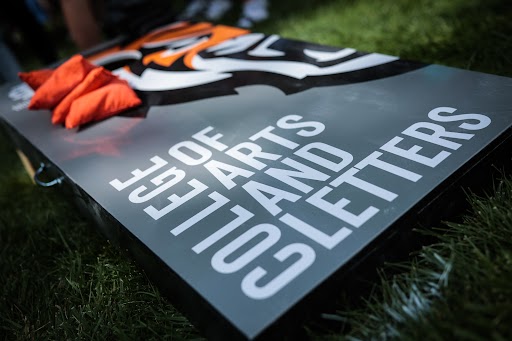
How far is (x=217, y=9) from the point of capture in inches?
130

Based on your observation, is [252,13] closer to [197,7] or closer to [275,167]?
[197,7]

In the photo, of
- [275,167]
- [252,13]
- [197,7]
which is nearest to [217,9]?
[197,7]

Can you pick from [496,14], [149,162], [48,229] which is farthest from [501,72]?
[48,229]

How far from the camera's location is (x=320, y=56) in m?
1.58

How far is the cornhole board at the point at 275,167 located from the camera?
82 cm

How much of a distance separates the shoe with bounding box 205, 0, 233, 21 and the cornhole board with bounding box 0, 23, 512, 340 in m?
1.77

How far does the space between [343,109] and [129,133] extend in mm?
621

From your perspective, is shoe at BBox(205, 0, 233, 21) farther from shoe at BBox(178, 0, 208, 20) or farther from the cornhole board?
the cornhole board

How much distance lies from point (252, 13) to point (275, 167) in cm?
213

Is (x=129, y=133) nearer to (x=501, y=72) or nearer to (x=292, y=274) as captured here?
(x=292, y=274)

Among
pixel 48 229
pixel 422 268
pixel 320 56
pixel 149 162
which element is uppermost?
pixel 320 56

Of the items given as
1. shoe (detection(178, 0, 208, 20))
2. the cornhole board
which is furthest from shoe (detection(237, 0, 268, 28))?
the cornhole board

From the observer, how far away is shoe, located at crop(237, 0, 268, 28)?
290 cm

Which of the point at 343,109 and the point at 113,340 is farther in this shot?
the point at 343,109
